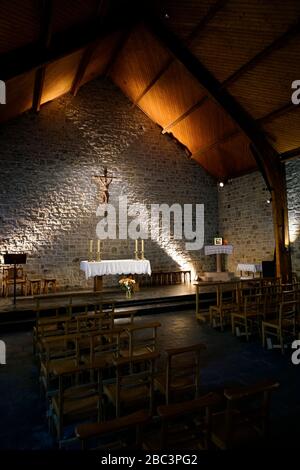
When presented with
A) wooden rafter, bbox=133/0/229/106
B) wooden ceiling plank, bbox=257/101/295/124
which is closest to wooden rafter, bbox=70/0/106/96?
wooden rafter, bbox=133/0/229/106

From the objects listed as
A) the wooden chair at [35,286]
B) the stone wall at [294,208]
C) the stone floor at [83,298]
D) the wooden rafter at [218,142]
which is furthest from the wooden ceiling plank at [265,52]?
the wooden chair at [35,286]

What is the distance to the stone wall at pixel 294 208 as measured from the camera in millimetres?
8461

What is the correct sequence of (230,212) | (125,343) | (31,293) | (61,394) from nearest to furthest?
(61,394), (125,343), (31,293), (230,212)

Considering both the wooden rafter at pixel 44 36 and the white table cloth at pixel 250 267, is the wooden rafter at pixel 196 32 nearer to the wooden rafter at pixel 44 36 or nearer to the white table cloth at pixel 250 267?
the wooden rafter at pixel 44 36

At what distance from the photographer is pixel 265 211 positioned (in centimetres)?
988

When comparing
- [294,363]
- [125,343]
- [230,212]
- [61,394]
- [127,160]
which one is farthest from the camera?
[230,212]

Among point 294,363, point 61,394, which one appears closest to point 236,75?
point 294,363

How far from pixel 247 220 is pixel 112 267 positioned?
528cm

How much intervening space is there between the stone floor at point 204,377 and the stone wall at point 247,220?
5071 millimetres

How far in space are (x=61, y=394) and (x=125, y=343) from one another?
8.99 ft

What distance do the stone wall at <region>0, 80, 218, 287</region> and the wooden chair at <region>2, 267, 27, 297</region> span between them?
1.01ft

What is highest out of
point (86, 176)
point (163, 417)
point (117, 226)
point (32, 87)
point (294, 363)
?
point (32, 87)

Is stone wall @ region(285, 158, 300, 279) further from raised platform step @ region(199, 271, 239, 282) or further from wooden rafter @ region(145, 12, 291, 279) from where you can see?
raised platform step @ region(199, 271, 239, 282)
